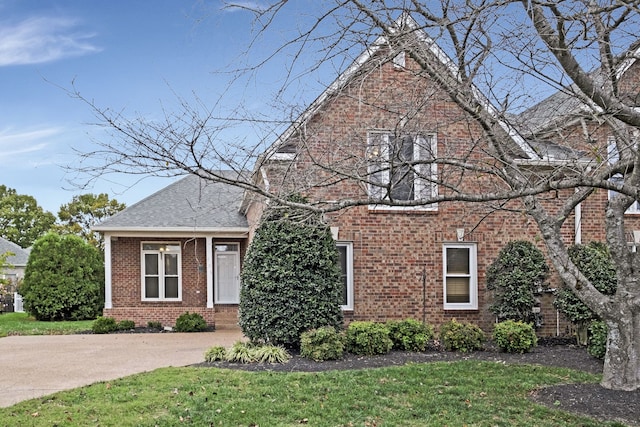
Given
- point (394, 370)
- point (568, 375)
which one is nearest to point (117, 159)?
point (394, 370)

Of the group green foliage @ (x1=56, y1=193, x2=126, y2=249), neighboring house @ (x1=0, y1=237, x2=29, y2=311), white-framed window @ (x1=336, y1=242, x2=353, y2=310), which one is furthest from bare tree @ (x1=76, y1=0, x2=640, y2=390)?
green foliage @ (x1=56, y1=193, x2=126, y2=249)

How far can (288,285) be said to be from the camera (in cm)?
1086

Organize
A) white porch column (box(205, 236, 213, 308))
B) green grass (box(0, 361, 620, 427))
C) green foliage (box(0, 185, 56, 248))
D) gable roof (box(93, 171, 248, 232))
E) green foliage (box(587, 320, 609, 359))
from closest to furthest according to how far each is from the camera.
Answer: green grass (box(0, 361, 620, 427)) < green foliage (box(587, 320, 609, 359)) < gable roof (box(93, 171, 248, 232)) < white porch column (box(205, 236, 213, 308)) < green foliage (box(0, 185, 56, 248))

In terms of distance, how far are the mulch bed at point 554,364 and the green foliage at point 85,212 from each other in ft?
103

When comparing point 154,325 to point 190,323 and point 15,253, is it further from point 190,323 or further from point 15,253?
point 15,253

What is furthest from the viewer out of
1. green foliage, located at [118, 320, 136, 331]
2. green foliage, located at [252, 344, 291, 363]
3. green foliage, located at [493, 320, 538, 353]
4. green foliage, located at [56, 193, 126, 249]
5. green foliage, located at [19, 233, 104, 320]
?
green foliage, located at [56, 193, 126, 249]

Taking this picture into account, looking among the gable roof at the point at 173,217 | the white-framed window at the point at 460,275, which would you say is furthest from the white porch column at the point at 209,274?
the white-framed window at the point at 460,275

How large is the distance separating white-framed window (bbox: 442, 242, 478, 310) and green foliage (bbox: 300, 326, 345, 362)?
3.82 m

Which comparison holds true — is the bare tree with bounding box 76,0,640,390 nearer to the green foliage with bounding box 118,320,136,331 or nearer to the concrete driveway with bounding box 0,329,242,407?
the concrete driveway with bounding box 0,329,242,407

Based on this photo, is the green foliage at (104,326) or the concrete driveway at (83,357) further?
the green foliage at (104,326)

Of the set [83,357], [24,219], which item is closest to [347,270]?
[83,357]

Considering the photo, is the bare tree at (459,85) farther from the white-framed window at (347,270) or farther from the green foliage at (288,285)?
the white-framed window at (347,270)

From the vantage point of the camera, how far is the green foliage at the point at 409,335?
36.2ft

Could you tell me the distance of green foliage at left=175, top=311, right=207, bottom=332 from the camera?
54.0ft
